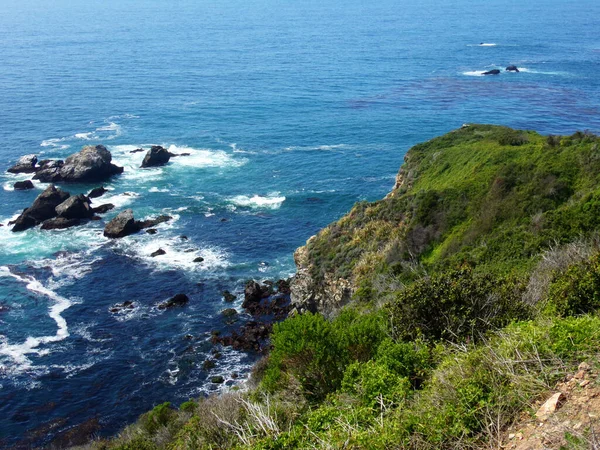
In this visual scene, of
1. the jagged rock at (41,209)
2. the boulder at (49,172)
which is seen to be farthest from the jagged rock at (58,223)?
the boulder at (49,172)

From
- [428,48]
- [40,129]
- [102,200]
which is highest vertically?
[428,48]

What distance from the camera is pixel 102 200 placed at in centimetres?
7281

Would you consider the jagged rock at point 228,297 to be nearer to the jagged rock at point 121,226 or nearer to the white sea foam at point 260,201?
the jagged rock at point 121,226

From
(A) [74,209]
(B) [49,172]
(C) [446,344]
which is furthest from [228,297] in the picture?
(B) [49,172]

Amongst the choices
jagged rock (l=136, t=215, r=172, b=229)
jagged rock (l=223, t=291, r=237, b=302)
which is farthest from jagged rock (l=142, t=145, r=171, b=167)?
jagged rock (l=223, t=291, r=237, b=302)

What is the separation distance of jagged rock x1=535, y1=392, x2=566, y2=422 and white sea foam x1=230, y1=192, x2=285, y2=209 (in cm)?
5903

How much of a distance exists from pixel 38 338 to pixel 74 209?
2429 centimetres

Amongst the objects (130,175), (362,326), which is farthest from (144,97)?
(362,326)

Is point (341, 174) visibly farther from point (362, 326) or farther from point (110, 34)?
point (110, 34)

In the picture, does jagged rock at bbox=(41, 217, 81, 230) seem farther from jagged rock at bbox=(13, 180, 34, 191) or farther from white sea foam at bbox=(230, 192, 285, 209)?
white sea foam at bbox=(230, 192, 285, 209)

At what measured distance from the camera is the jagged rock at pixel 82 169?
77062mm

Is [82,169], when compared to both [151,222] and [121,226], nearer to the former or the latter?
[151,222]

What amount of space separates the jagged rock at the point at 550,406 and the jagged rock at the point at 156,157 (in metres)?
76.9

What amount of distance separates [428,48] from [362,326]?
502 ft
